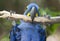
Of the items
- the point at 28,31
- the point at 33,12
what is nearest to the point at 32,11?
the point at 33,12

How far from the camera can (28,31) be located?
0.79 metres

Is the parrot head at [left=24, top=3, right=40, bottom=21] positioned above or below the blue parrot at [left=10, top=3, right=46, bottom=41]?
above

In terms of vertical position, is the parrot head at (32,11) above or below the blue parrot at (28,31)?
above

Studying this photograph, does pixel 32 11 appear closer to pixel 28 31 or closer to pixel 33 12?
pixel 33 12

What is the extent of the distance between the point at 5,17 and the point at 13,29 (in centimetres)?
7

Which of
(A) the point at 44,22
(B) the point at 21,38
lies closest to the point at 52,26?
(A) the point at 44,22

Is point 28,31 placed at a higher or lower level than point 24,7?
lower

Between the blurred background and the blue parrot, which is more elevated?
the blurred background

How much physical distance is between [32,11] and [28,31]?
0.11 meters

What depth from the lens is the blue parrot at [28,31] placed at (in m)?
0.77

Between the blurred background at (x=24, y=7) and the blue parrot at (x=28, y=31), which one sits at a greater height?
the blurred background at (x=24, y=7)

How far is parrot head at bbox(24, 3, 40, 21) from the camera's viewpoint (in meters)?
0.74

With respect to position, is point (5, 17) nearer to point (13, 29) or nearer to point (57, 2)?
point (13, 29)

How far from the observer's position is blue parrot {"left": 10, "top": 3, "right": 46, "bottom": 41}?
0.77m
